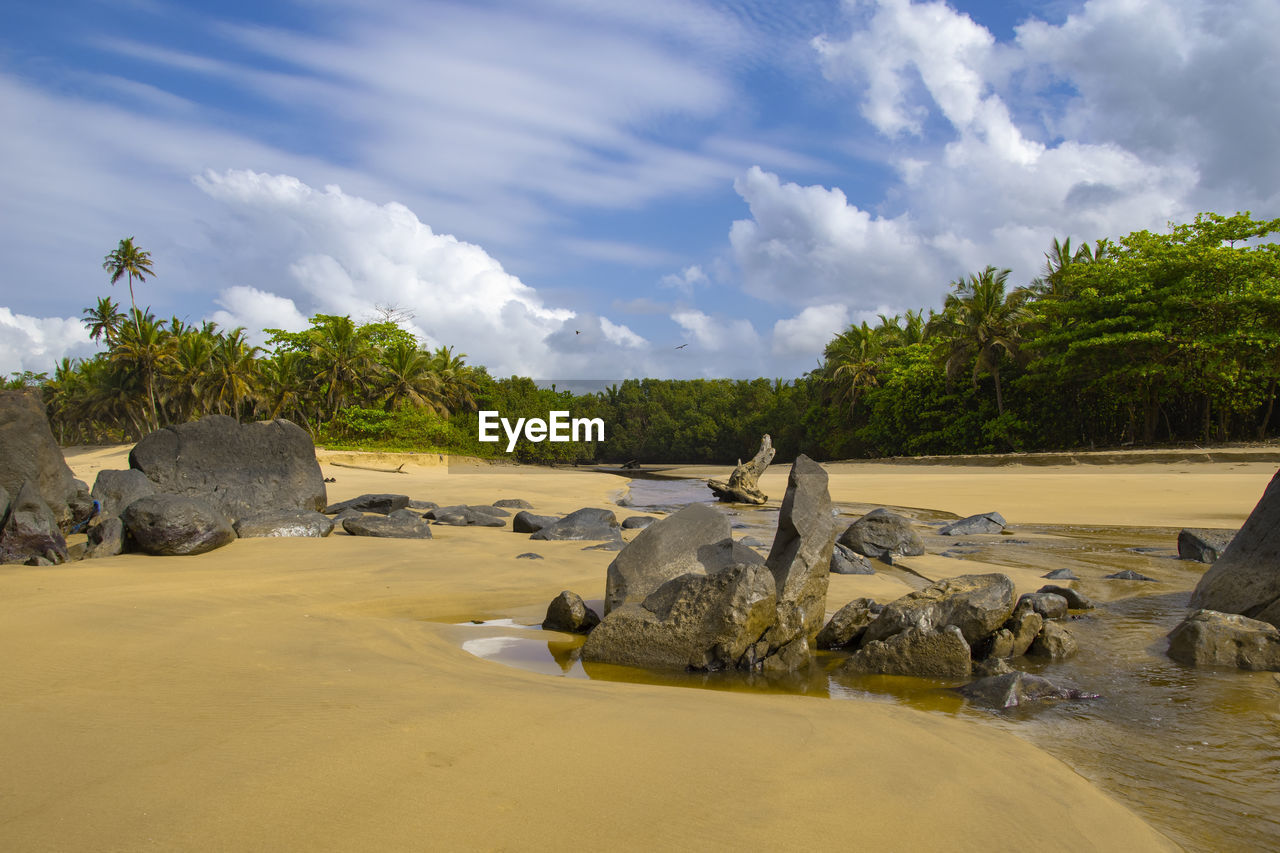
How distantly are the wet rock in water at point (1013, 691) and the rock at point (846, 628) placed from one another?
105 centimetres

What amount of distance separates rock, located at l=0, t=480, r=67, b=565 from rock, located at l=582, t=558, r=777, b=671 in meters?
5.37

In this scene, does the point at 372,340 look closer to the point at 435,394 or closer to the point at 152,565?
the point at 435,394

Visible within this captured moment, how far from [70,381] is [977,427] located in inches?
2704

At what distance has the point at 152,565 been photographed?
6891 millimetres

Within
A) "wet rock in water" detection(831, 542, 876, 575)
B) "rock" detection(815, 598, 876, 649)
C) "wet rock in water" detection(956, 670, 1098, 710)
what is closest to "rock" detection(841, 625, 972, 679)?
"wet rock in water" detection(956, 670, 1098, 710)

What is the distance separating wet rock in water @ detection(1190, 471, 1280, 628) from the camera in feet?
17.3

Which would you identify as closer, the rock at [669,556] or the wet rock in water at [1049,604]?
the rock at [669,556]

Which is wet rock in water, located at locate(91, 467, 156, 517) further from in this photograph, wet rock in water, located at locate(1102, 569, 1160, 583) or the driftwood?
the driftwood

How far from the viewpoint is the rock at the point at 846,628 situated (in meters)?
5.22

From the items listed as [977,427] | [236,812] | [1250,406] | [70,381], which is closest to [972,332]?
[977,427]

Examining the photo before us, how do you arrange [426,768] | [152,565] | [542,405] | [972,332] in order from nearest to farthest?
1. [426,768]
2. [152,565]
3. [972,332]
4. [542,405]

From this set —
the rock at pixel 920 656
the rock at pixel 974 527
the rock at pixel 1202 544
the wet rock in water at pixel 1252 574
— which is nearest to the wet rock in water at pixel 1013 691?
the rock at pixel 920 656

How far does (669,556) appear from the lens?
581 cm

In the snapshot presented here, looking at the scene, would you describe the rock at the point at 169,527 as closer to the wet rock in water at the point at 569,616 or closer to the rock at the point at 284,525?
the rock at the point at 284,525
